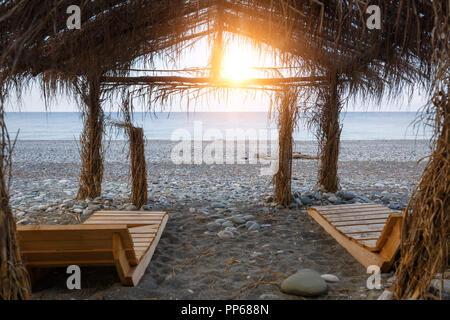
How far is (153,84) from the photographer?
5004 mm

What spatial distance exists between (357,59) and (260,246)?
2.67 meters

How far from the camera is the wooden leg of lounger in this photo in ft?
6.80

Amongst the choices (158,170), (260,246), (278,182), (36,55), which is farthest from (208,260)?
(158,170)

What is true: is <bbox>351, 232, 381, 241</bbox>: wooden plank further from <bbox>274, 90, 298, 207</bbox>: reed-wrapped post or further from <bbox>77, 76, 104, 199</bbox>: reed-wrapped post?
<bbox>77, 76, 104, 199</bbox>: reed-wrapped post

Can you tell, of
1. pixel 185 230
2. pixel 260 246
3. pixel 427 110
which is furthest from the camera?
pixel 185 230

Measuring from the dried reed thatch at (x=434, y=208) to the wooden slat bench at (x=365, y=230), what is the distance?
0.50 metres

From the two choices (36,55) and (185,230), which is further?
(185,230)

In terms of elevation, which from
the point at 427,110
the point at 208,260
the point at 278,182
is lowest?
the point at 208,260

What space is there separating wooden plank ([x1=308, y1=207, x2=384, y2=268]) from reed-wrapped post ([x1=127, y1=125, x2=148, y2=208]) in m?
2.54

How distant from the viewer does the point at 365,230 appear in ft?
10.4

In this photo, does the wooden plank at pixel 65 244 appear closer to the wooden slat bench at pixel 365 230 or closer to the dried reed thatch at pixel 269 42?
the dried reed thatch at pixel 269 42

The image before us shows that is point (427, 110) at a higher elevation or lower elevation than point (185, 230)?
higher

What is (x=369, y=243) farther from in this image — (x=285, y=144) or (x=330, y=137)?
(x=330, y=137)
